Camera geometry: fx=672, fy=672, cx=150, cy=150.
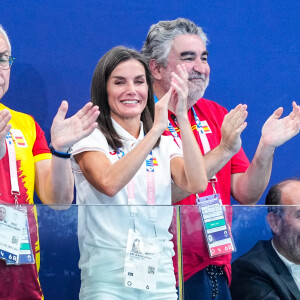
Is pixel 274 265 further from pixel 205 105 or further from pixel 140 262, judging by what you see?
pixel 205 105

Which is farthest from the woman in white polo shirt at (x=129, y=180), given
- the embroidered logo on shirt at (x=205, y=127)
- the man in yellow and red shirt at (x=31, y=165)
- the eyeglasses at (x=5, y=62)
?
the eyeglasses at (x=5, y=62)

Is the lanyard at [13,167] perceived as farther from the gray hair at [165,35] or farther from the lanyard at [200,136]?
the gray hair at [165,35]

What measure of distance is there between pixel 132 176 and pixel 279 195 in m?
0.71

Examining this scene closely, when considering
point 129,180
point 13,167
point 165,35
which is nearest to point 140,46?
point 165,35

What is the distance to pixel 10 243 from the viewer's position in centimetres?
194

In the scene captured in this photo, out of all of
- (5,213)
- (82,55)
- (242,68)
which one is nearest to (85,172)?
(5,213)

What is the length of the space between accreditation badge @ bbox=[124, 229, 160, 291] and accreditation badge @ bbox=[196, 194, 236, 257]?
18cm

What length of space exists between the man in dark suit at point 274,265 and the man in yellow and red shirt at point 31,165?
62 cm

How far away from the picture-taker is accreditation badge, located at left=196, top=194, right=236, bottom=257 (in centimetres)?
207

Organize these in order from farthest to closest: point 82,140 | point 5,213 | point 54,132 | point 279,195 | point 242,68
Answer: point 242,68, point 279,195, point 82,140, point 54,132, point 5,213

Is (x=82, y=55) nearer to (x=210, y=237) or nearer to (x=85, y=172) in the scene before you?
(x=85, y=172)

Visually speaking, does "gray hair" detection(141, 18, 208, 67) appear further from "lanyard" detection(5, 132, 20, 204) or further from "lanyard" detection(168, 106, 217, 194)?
"lanyard" detection(5, 132, 20, 204)

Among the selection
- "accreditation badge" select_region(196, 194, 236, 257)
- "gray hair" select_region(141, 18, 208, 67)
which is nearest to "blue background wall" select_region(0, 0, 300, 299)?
"gray hair" select_region(141, 18, 208, 67)

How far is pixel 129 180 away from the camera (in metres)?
2.29
